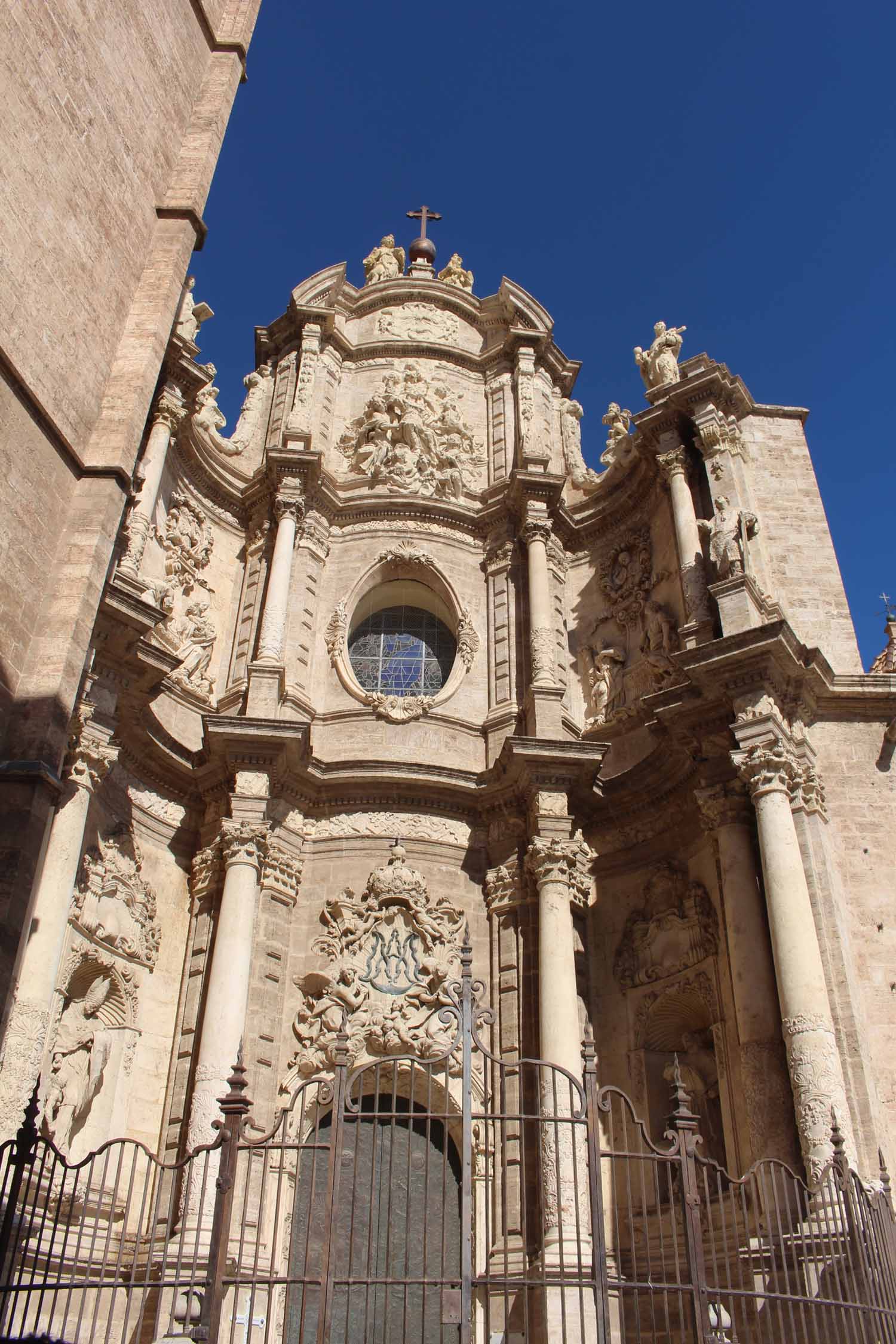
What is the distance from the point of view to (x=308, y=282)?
1848 cm

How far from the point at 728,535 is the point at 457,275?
1005cm

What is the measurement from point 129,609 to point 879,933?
316 inches

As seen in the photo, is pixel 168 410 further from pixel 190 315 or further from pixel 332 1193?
pixel 332 1193

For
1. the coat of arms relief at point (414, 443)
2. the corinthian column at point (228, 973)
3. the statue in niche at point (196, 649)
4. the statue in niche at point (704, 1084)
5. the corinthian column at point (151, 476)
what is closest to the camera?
the corinthian column at point (228, 973)

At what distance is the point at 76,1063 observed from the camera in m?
11.1

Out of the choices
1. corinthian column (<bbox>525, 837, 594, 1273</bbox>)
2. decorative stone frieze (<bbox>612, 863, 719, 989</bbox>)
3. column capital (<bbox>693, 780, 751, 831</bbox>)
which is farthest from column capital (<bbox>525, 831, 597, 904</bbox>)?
column capital (<bbox>693, 780, 751, 831</bbox>)

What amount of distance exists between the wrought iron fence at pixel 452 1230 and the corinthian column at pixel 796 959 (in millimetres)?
642

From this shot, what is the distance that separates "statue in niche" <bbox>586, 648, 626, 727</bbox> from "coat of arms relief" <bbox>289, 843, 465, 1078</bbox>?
320 cm

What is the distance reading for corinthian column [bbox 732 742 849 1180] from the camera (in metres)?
9.59

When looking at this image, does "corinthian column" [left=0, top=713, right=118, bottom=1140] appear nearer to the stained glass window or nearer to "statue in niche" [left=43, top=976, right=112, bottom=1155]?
"statue in niche" [left=43, top=976, right=112, bottom=1155]

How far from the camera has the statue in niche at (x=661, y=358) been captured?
15438mm

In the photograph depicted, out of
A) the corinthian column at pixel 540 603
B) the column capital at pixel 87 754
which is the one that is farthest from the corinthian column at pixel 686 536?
the column capital at pixel 87 754

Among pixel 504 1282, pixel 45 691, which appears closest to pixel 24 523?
pixel 45 691

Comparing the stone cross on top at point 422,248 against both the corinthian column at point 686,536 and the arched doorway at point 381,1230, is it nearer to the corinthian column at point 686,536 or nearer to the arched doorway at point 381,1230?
the corinthian column at point 686,536
